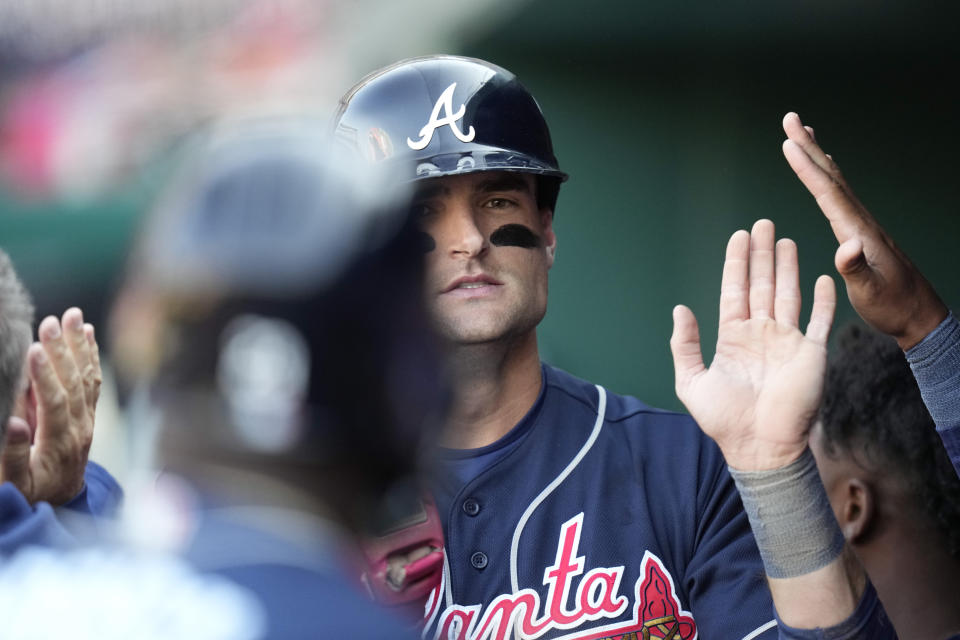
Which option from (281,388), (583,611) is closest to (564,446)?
(583,611)

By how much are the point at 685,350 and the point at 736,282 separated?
0.47 feet

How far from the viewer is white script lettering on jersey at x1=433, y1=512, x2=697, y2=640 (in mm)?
1873

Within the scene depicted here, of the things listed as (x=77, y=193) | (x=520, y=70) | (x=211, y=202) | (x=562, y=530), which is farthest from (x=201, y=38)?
(x=211, y=202)

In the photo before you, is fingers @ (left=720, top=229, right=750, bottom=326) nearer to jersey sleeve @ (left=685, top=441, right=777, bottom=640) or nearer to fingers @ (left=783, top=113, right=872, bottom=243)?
fingers @ (left=783, top=113, right=872, bottom=243)

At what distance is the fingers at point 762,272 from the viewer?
181 cm

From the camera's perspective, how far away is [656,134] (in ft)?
15.9

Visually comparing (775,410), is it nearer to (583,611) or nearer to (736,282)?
(736,282)

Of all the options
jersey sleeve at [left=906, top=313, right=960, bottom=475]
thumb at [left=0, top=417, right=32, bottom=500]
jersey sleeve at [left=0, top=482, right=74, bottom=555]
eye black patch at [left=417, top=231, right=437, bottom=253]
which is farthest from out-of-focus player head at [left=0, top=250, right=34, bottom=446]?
jersey sleeve at [left=906, top=313, right=960, bottom=475]

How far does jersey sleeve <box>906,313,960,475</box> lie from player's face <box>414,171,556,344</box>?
745 millimetres

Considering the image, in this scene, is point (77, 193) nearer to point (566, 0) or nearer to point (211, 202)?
point (566, 0)

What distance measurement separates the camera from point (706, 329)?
186 inches

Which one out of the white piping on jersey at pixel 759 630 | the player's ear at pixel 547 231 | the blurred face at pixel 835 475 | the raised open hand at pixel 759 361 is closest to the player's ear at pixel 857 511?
the blurred face at pixel 835 475

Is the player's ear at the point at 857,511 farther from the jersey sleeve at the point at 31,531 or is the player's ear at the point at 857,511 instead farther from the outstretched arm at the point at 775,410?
the jersey sleeve at the point at 31,531

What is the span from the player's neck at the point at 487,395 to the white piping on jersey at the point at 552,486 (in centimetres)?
14
